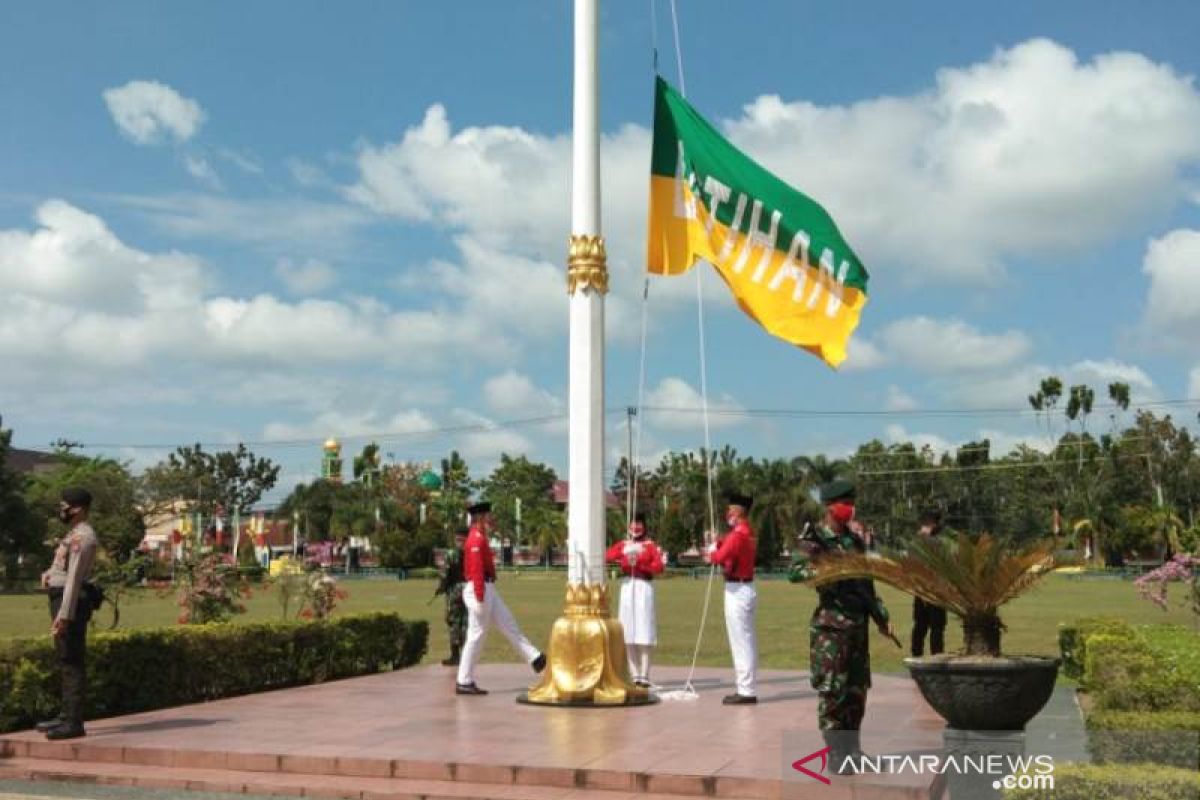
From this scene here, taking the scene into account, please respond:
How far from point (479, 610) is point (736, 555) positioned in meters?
2.43

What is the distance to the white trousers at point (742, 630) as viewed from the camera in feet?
35.2

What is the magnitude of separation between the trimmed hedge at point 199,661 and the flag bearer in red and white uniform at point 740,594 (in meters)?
4.60

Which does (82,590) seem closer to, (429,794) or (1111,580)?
(429,794)

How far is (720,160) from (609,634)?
14.0ft

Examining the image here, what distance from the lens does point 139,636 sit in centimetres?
1072

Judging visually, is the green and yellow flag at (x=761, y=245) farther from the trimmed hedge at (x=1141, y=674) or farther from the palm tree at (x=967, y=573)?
the palm tree at (x=967, y=573)

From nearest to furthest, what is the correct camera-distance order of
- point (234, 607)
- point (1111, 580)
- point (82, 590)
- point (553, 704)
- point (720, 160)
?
point (82, 590)
point (553, 704)
point (720, 160)
point (234, 607)
point (1111, 580)

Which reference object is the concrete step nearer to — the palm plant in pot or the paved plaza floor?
the paved plaza floor

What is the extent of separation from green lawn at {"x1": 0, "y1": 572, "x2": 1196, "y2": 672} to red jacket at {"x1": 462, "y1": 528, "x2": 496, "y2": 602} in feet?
11.7

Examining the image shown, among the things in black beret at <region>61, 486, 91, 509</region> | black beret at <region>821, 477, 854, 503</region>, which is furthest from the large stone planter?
black beret at <region>61, 486, 91, 509</region>

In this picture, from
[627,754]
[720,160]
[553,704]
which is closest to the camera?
[627,754]

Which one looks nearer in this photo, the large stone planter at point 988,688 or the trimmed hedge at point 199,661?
the large stone planter at point 988,688

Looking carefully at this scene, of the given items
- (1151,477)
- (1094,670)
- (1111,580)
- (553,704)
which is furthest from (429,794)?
(1151,477)

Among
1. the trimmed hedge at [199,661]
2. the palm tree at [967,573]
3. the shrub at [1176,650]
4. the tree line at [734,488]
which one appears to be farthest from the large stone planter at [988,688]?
the tree line at [734,488]
